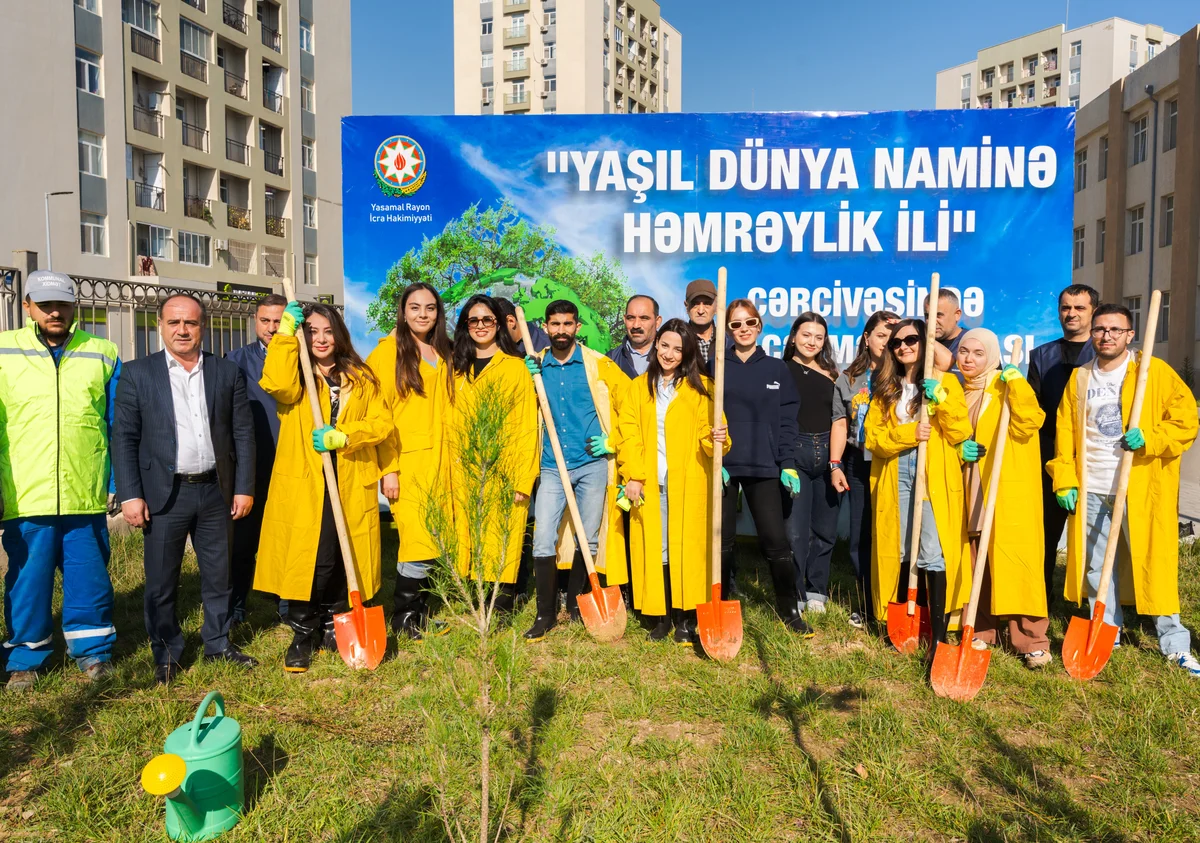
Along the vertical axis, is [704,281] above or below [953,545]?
above

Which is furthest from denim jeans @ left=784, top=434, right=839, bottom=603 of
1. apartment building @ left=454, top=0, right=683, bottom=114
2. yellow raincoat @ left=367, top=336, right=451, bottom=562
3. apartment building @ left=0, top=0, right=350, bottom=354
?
apartment building @ left=454, top=0, right=683, bottom=114

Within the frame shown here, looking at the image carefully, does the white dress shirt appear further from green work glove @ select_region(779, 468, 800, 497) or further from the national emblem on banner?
green work glove @ select_region(779, 468, 800, 497)

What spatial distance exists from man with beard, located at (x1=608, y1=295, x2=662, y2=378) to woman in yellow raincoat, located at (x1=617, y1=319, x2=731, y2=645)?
0.47 m

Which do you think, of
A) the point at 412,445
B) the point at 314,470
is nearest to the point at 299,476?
the point at 314,470

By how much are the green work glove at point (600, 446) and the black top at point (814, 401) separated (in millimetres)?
1206

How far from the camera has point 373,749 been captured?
313 cm

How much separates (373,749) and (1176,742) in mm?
3114

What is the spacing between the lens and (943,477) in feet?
13.5

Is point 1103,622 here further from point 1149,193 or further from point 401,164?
point 1149,193

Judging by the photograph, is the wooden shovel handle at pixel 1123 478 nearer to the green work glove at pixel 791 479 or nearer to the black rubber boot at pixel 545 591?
the green work glove at pixel 791 479

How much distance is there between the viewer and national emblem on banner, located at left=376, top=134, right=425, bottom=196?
5855 mm

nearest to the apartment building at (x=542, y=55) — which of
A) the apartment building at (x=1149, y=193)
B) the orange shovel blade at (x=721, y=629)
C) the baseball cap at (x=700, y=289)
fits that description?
the apartment building at (x=1149, y=193)

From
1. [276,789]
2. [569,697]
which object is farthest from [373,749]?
[569,697]

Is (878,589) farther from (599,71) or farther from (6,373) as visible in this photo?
(599,71)
